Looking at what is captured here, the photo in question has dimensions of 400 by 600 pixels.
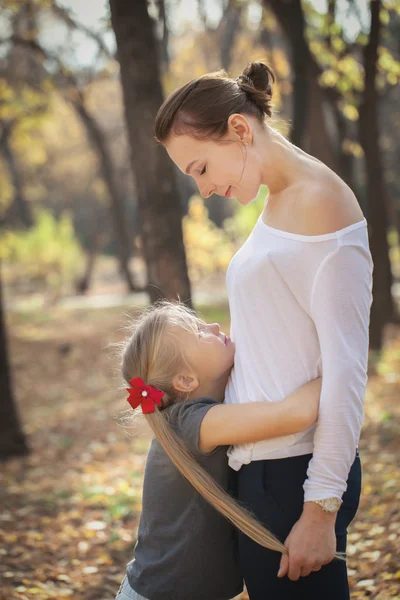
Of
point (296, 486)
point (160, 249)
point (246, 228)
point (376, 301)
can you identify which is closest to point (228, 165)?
point (296, 486)

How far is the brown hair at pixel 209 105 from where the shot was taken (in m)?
1.92

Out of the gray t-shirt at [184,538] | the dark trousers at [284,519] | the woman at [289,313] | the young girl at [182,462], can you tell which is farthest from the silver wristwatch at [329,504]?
the gray t-shirt at [184,538]

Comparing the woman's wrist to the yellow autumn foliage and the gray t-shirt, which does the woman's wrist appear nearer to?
the gray t-shirt

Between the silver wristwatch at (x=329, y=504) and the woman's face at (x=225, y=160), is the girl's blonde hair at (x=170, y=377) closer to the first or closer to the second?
the silver wristwatch at (x=329, y=504)

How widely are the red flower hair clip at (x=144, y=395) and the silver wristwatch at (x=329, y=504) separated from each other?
1.83 ft

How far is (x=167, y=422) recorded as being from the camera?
2059 mm

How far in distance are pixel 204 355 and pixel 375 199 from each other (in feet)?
25.6

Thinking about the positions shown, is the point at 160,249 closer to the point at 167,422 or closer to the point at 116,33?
the point at 116,33

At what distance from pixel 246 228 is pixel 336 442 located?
47.9 feet

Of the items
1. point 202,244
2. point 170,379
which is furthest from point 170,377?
point 202,244

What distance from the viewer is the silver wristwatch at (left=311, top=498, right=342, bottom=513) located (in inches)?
70.3

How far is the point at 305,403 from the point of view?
5.95 ft

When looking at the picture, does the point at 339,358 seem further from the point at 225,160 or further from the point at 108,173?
the point at 108,173

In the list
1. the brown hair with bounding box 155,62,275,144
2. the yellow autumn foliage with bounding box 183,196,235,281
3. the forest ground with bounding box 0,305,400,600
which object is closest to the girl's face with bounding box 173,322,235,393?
the forest ground with bounding box 0,305,400,600
